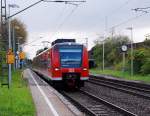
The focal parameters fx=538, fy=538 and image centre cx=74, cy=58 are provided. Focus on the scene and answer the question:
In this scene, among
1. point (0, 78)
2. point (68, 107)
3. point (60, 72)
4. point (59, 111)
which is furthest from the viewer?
point (0, 78)

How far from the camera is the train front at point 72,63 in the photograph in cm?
→ 3503

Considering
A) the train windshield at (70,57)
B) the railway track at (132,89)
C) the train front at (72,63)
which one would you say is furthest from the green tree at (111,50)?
the train windshield at (70,57)

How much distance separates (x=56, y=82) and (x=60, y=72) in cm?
144

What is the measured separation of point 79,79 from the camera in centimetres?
3534

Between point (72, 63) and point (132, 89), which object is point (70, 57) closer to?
point (72, 63)

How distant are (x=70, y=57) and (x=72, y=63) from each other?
1.45 ft

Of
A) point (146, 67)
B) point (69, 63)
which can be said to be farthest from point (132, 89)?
point (146, 67)

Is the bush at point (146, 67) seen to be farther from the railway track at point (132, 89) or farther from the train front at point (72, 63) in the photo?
the train front at point (72, 63)

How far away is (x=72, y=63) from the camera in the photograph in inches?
1385

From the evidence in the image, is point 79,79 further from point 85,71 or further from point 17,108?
point 17,108

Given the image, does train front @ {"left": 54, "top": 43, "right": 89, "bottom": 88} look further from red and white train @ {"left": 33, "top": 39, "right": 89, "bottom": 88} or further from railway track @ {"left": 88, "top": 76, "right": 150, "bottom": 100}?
railway track @ {"left": 88, "top": 76, "right": 150, "bottom": 100}

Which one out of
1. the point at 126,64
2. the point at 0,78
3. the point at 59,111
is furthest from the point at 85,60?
the point at 126,64

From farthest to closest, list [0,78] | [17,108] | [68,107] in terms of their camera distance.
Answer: [0,78]
[68,107]
[17,108]

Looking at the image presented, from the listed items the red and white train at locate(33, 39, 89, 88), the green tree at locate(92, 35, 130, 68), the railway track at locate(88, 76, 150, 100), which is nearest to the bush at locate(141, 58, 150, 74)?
the railway track at locate(88, 76, 150, 100)
